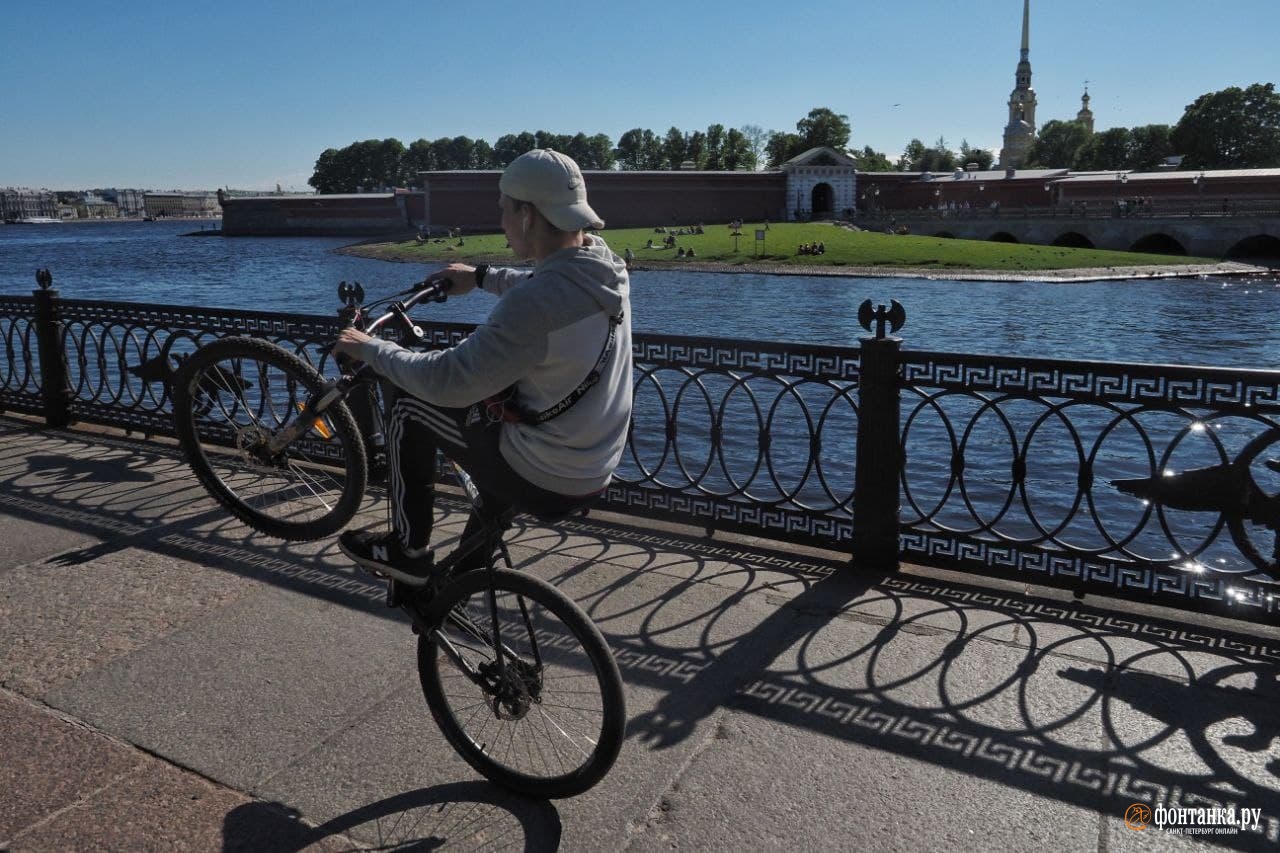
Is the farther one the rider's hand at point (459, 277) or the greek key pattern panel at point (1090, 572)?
the greek key pattern panel at point (1090, 572)

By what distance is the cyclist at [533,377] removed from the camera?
238 cm

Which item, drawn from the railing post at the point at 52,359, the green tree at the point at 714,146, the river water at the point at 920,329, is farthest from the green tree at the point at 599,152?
the railing post at the point at 52,359

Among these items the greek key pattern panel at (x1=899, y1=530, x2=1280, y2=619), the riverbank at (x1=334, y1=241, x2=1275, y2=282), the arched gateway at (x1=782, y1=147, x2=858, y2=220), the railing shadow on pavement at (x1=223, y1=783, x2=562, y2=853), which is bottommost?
the riverbank at (x1=334, y1=241, x2=1275, y2=282)

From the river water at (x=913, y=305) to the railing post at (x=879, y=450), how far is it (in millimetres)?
18658

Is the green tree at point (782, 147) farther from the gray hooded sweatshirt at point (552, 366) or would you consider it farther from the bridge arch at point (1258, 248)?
the gray hooded sweatshirt at point (552, 366)

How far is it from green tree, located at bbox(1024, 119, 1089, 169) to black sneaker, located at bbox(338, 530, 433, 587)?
10748cm

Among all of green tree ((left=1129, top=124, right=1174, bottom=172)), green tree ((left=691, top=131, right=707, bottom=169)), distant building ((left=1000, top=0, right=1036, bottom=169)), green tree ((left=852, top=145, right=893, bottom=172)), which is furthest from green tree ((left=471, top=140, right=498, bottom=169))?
green tree ((left=1129, top=124, right=1174, bottom=172))

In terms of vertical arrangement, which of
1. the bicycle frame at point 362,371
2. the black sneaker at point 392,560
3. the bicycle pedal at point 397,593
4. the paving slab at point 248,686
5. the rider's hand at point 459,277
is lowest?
the paving slab at point 248,686

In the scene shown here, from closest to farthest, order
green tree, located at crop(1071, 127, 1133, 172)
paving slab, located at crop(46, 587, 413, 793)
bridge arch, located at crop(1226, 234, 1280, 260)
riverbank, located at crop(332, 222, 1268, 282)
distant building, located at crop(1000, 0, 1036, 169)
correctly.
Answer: paving slab, located at crop(46, 587, 413, 793)
riverbank, located at crop(332, 222, 1268, 282)
bridge arch, located at crop(1226, 234, 1280, 260)
green tree, located at crop(1071, 127, 1133, 172)
distant building, located at crop(1000, 0, 1036, 169)

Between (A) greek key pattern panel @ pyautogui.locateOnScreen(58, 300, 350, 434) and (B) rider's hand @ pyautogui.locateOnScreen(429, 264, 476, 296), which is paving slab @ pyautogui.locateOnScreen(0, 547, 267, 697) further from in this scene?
(B) rider's hand @ pyautogui.locateOnScreen(429, 264, 476, 296)

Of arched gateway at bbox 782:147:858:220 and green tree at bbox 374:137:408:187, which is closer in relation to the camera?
arched gateway at bbox 782:147:858:220

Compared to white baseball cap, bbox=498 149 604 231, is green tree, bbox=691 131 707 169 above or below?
above

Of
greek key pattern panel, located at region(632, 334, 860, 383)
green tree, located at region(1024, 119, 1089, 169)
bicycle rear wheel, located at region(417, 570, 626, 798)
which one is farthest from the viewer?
green tree, located at region(1024, 119, 1089, 169)

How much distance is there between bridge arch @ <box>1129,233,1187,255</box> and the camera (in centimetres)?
5912
